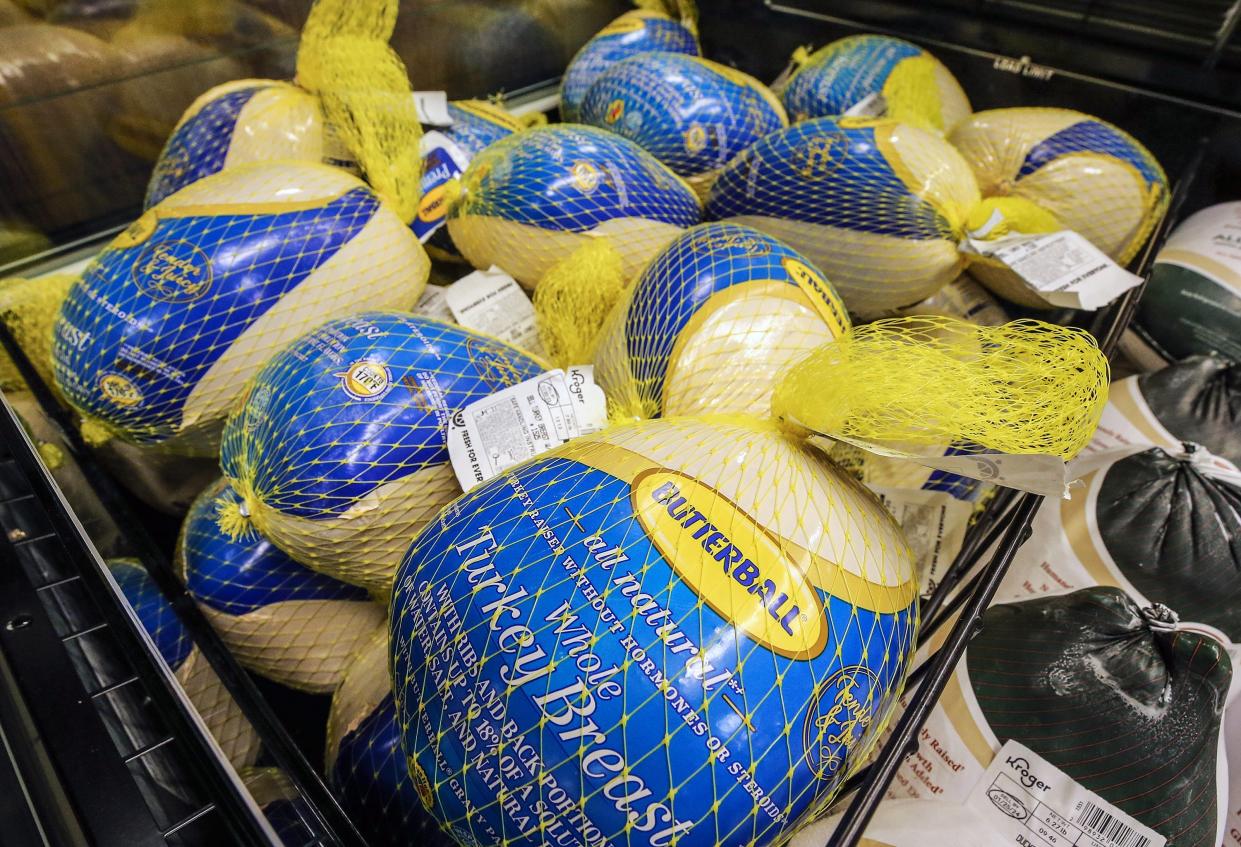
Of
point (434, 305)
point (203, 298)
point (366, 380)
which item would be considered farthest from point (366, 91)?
point (366, 380)

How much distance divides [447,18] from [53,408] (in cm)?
161

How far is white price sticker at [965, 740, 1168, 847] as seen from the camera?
3.09ft

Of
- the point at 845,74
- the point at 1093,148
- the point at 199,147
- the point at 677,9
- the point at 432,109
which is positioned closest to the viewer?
the point at 199,147

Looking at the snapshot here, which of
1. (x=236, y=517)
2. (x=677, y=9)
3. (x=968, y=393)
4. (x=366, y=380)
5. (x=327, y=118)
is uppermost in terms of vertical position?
(x=677, y=9)

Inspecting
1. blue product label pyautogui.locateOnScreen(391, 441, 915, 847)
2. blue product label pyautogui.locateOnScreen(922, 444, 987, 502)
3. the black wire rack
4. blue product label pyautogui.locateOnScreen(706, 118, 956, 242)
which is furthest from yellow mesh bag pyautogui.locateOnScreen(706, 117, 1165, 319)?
blue product label pyautogui.locateOnScreen(391, 441, 915, 847)

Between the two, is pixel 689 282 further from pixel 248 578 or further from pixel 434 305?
pixel 248 578

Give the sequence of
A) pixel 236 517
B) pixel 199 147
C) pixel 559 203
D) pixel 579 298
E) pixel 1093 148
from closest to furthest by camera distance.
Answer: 1. pixel 236 517
2. pixel 579 298
3. pixel 559 203
4. pixel 199 147
5. pixel 1093 148

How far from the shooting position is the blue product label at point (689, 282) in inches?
46.3

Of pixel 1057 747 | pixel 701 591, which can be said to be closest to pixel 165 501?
pixel 701 591

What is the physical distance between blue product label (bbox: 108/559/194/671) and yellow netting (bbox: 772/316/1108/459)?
1.09 metres

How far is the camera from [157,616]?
4.00 feet

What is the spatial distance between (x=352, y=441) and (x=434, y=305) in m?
0.58

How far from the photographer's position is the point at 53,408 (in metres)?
1.28

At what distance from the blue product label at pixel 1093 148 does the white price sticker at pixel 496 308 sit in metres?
1.27
